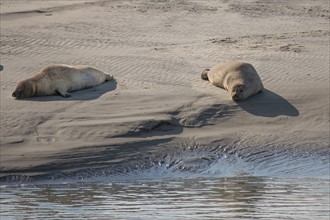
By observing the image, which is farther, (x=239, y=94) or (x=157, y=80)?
(x=157, y=80)

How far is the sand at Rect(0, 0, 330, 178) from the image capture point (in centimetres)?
1050

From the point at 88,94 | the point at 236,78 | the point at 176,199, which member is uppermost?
the point at 236,78

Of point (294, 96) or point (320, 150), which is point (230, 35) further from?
point (320, 150)

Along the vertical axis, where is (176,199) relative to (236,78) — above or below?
Result: below

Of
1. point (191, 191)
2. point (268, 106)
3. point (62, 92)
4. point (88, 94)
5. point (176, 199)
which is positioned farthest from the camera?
point (88, 94)

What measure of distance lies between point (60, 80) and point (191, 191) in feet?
11.1

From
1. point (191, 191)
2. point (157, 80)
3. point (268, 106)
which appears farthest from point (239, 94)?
point (191, 191)

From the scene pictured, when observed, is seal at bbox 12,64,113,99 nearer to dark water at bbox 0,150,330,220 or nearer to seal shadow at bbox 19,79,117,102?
seal shadow at bbox 19,79,117,102

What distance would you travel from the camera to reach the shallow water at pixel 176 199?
8186 mm

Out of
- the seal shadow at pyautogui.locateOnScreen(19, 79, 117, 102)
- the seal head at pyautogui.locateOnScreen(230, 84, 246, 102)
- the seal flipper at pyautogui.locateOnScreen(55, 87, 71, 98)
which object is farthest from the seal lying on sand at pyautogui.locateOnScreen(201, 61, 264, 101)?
the seal flipper at pyautogui.locateOnScreen(55, 87, 71, 98)

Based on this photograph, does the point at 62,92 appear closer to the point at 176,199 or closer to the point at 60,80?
the point at 60,80

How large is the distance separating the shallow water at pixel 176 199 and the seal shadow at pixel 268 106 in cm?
182

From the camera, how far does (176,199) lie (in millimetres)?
8734

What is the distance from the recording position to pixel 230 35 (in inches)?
589
